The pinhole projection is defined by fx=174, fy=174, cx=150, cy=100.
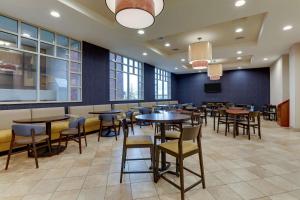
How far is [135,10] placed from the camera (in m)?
2.24

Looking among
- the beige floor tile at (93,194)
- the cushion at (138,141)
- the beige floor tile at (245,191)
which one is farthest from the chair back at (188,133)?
the beige floor tile at (93,194)

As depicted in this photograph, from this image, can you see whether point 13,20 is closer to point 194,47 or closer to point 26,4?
point 26,4

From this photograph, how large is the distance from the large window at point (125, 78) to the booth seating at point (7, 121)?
145 inches

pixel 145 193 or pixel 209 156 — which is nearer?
pixel 145 193

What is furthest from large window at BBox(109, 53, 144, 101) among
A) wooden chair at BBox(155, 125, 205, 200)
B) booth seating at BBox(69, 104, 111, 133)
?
wooden chair at BBox(155, 125, 205, 200)

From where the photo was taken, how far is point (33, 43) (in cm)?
494

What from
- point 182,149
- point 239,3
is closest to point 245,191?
point 182,149

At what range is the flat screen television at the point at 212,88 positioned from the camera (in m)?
13.3

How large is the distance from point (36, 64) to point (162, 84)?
347 inches

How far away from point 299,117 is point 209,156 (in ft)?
16.5

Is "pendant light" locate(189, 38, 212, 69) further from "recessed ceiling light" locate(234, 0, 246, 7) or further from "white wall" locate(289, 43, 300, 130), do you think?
"white wall" locate(289, 43, 300, 130)

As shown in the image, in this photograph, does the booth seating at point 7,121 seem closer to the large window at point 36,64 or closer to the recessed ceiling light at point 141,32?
the large window at point 36,64

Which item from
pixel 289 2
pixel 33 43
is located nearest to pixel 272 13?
pixel 289 2

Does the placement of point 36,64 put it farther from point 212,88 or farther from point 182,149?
point 212,88
